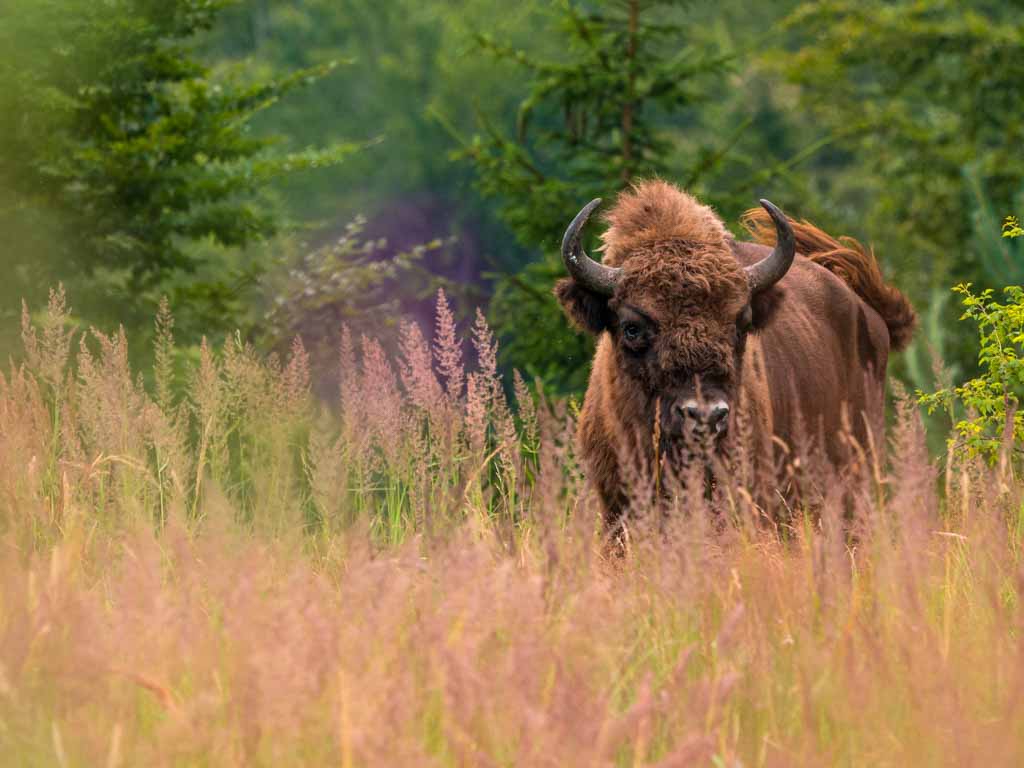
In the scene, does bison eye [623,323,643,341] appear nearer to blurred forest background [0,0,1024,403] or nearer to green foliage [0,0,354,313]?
blurred forest background [0,0,1024,403]

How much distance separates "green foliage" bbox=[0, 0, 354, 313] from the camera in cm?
1070

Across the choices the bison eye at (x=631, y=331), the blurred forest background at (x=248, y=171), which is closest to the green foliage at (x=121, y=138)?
the blurred forest background at (x=248, y=171)

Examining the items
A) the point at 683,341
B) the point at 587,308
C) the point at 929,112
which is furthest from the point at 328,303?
the point at 929,112

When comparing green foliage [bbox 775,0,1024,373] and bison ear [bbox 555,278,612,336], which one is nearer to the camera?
bison ear [bbox 555,278,612,336]

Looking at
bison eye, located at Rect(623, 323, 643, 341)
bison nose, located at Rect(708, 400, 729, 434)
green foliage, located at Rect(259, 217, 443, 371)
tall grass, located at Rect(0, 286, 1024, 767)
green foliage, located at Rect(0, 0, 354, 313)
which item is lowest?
tall grass, located at Rect(0, 286, 1024, 767)

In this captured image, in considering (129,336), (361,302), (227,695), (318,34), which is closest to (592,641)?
(227,695)

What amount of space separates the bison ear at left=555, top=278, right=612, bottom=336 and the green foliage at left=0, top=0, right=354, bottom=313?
5181 mm

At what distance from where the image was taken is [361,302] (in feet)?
46.0

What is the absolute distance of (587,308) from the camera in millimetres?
6773

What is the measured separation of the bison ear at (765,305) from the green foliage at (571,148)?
5.52 metres

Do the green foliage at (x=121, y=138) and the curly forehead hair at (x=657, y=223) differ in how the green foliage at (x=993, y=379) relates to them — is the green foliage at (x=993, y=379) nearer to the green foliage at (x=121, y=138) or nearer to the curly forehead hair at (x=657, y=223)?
the curly forehead hair at (x=657, y=223)

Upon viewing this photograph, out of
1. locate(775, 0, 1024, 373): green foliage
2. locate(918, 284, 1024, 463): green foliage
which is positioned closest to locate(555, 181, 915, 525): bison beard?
locate(918, 284, 1024, 463): green foliage

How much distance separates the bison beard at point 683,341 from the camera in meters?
6.16

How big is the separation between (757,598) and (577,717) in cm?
139
